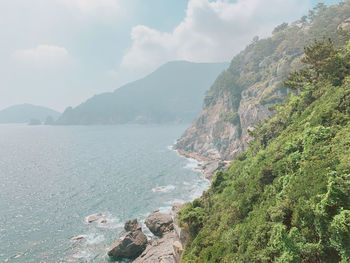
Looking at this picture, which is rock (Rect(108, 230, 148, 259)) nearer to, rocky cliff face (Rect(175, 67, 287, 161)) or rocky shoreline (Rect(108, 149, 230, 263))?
rocky shoreline (Rect(108, 149, 230, 263))

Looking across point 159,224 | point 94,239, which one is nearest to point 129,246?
point 159,224

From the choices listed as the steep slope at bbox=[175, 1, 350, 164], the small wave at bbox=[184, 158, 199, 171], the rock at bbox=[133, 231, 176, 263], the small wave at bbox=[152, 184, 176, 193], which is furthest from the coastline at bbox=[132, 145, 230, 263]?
the steep slope at bbox=[175, 1, 350, 164]

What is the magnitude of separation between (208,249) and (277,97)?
67517 mm

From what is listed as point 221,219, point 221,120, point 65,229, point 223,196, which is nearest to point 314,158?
point 221,219

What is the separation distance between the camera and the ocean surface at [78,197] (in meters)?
38.9

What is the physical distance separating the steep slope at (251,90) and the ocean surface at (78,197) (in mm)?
19115

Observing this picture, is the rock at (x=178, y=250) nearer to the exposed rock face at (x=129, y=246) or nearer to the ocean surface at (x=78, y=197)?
the exposed rock face at (x=129, y=246)

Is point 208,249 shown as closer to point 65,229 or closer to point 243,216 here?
point 243,216

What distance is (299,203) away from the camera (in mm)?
14031

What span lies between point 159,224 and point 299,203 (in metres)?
34.1

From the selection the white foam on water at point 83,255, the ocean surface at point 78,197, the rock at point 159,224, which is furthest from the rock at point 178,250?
the white foam on water at point 83,255

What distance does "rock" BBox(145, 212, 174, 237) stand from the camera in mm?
42312

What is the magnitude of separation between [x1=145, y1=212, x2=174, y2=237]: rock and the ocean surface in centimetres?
223

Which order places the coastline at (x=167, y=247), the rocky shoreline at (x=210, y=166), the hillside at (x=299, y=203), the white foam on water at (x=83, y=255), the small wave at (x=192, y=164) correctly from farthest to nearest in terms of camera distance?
the small wave at (x=192, y=164) → the rocky shoreline at (x=210, y=166) → the white foam on water at (x=83, y=255) → the coastline at (x=167, y=247) → the hillside at (x=299, y=203)
